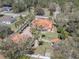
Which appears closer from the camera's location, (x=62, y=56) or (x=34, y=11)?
(x=62, y=56)

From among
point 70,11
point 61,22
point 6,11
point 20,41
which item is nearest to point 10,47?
point 20,41

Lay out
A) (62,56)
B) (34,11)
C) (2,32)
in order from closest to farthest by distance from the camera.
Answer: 1. (62,56)
2. (2,32)
3. (34,11)

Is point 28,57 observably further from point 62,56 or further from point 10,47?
point 62,56

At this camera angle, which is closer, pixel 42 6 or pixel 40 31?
pixel 40 31

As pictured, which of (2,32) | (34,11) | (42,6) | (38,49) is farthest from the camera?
A: (42,6)

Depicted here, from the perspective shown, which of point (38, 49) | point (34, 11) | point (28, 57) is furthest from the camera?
point (34, 11)

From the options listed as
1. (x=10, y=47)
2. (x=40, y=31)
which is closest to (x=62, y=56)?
(x=10, y=47)

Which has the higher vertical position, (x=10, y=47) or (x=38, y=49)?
(x=10, y=47)

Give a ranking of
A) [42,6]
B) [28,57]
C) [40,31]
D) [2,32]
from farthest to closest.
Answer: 1. [42,6]
2. [40,31]
3. [2,32]
4. [28,57]

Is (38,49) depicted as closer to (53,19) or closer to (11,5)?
(53,19)
